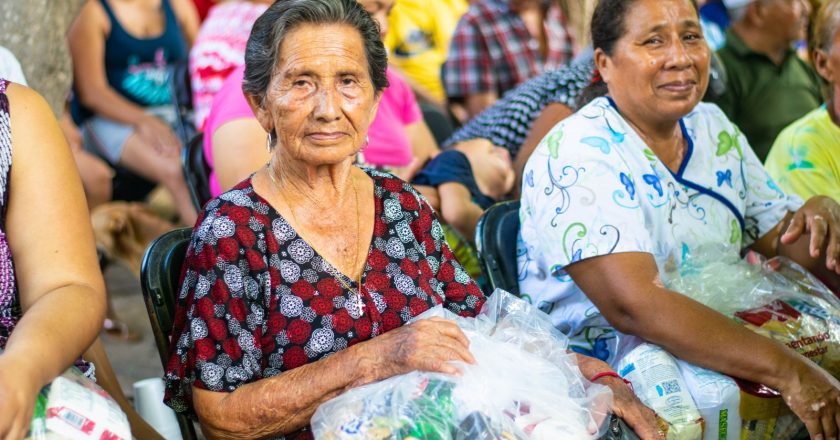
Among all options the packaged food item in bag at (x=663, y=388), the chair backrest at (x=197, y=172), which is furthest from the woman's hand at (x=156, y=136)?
the packaged food item in bag at (x=663, y=388)

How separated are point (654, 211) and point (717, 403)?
0.58 metres

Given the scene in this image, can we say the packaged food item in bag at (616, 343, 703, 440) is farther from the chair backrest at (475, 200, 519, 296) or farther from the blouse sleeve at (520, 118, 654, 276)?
the chair backrest at (475, 200, 519, 296)

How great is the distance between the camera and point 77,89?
17.3 feet

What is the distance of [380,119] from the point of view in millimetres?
3891

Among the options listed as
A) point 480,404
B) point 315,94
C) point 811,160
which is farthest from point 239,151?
point 811,160

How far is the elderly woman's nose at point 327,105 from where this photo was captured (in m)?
2.37

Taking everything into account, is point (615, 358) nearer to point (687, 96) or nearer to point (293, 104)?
point (687, 96)

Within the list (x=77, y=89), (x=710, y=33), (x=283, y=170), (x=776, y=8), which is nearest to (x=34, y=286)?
(x=283, y=170)

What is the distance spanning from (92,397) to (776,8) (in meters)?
4.52

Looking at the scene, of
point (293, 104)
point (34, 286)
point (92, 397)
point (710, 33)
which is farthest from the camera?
point (710, 33)

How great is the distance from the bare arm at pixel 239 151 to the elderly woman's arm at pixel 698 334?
3.24ft

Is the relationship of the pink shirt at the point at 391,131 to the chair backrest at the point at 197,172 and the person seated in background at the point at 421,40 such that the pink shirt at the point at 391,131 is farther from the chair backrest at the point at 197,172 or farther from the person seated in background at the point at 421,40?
the person seated in background at the point at 421,40

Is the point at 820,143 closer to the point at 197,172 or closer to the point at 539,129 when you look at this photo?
the point at 539,129

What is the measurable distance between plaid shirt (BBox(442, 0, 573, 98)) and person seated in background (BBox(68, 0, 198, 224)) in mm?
1551
